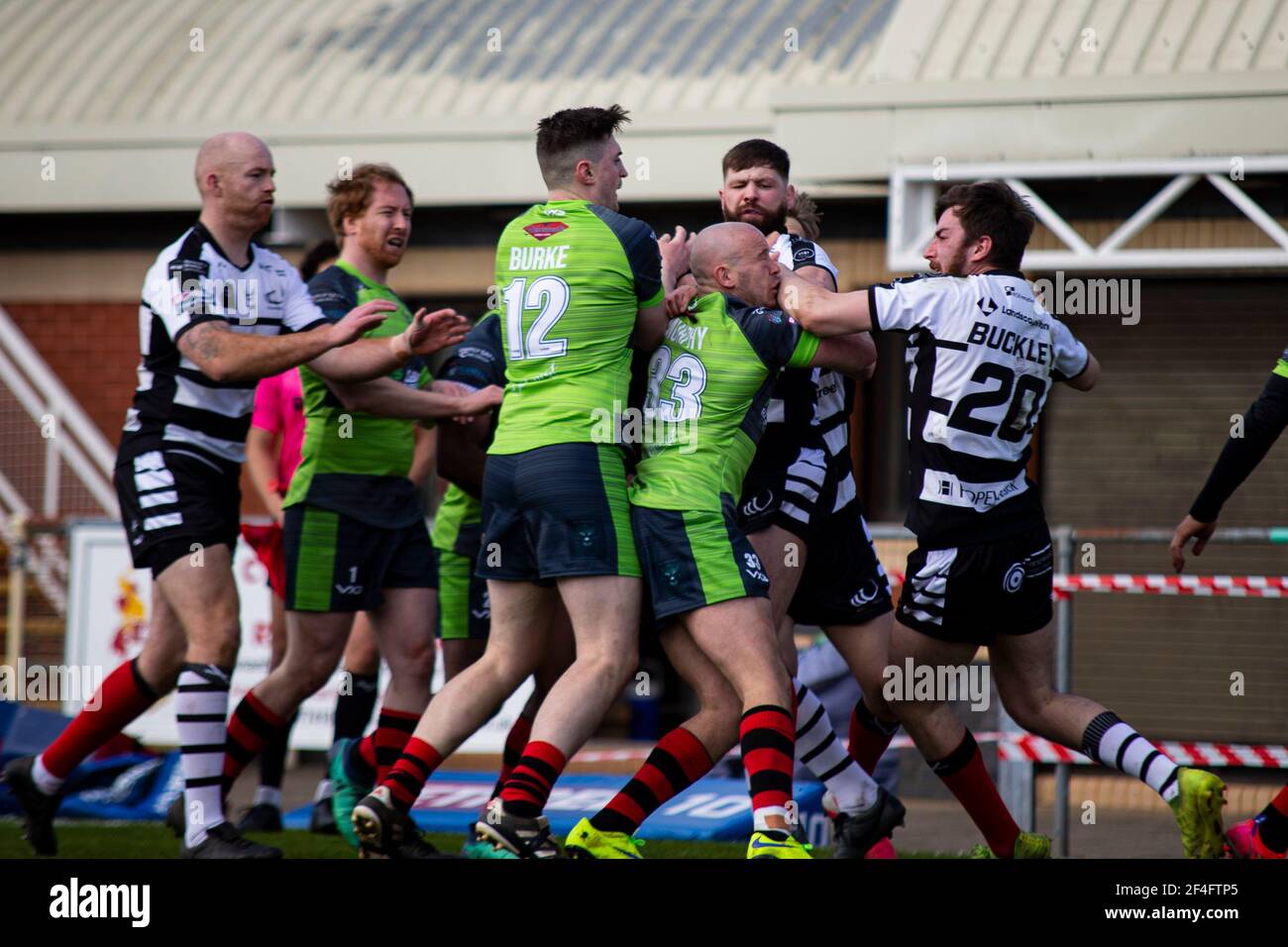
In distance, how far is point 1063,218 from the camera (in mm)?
11438

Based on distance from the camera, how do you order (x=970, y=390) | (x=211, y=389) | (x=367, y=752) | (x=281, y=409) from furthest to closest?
(x=281, y=409) → (x=367, y=752) → (x=211, y=389) → (x=970, y=390)

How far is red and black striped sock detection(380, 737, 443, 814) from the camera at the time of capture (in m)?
5.40

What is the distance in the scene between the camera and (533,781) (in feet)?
16.7

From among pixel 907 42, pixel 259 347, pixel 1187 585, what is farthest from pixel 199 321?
pixel 907 42

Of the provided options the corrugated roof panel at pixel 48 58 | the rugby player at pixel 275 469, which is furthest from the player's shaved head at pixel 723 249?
the corrugated roof panel at pixel 48 58

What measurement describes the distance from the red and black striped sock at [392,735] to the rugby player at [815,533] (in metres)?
1.60

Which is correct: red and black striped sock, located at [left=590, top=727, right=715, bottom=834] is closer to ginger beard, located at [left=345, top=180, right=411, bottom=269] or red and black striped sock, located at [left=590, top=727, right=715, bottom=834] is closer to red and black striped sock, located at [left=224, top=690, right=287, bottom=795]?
red and black striped sock, located at [left=224, top=690, right=287, bottom=795]

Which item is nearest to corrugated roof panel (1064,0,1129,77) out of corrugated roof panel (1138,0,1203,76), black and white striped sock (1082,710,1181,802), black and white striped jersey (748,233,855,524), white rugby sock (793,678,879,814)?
corrugated roof panel (1138,0,1203,76)

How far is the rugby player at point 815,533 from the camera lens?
19.2 ft

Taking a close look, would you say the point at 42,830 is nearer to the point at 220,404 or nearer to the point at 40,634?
the point at 220,404

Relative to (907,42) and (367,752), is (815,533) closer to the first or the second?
(367,752)

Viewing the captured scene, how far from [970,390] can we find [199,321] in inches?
103

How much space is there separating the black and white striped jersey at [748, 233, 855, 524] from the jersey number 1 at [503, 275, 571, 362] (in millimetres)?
953
